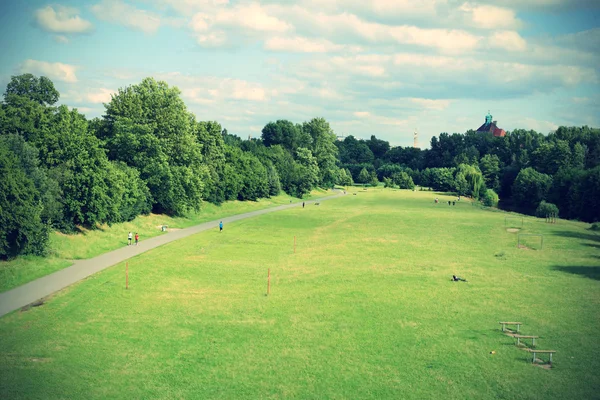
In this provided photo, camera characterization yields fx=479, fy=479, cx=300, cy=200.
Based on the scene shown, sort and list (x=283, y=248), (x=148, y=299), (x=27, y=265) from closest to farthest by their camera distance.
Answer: (x=148, y=299), (x=27, y=265), (x=283, y=248)

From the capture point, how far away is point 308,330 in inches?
990

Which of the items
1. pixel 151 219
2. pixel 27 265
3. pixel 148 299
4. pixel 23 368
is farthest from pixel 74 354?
pixel 151 219

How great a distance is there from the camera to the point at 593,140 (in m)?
147

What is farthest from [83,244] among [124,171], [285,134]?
[285,134]

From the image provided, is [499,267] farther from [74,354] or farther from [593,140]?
[593,140]

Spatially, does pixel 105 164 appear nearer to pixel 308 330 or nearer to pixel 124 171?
pixel 124 171

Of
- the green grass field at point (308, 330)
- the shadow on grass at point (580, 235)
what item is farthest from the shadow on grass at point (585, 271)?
the shadow on grass at point (580, 235)

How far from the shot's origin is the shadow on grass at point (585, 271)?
40.0 meters

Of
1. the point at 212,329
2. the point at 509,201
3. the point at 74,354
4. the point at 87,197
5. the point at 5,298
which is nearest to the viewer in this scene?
the point at 74,354

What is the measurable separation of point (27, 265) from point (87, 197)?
1261 cm

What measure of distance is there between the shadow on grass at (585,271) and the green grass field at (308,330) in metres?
0.11

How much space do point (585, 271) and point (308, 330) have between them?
2996cm

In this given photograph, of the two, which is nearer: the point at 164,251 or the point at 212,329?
the point at 212,329

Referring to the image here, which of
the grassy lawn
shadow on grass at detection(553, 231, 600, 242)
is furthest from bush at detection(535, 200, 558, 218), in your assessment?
the grassy lawn
